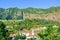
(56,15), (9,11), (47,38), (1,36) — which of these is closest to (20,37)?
(1,36)

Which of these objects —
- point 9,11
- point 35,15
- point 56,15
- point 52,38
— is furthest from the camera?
point 9,11

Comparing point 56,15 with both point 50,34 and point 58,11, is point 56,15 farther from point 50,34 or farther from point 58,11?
point 50,34

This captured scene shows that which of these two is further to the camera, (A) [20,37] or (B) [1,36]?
(A) [20,37]

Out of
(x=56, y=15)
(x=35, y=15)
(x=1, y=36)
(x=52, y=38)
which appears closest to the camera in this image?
(x=52, y=38)

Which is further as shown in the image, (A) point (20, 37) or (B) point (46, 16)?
(B) point (46, 16)

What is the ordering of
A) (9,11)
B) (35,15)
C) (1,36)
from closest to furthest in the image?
(1,36) < (35,15) < (9,11)

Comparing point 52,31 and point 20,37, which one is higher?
point 52,31

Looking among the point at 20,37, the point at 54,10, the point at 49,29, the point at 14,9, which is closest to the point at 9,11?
the point at 14,9

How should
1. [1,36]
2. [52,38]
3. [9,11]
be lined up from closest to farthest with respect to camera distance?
1. [52,38]
2. [1,36]
3. [9,11]

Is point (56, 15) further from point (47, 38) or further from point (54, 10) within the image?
point (47, 38)
